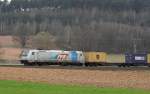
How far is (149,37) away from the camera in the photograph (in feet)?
458

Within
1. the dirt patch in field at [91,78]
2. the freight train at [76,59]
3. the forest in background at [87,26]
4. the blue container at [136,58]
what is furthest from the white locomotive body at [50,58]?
the forest in background at [87,26]

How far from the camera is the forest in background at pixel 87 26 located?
135 metres

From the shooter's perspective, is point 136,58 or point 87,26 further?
point 87,26

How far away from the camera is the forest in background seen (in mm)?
135425

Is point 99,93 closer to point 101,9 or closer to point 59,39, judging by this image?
point 59,39

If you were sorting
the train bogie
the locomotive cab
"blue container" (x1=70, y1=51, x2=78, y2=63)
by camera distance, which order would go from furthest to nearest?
"blue container" (x1=70, y1=51, x2=78, y2=63) < the train bogie < the locomotive cab

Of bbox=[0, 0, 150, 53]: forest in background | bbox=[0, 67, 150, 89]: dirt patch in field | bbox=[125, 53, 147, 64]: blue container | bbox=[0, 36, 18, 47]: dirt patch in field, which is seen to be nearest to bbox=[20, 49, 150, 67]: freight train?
bbox=[125, 53, 147, 64]: blue container

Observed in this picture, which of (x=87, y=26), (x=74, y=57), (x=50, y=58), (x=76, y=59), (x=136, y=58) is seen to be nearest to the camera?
(x=136, y=58)

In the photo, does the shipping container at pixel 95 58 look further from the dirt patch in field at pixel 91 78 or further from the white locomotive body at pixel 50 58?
the dirt patch in field at pixel 91 78

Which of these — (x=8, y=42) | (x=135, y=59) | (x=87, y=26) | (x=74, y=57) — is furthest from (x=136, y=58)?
(x=87, y=26)

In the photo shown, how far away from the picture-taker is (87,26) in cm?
16550

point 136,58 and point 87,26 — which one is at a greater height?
point 87,26

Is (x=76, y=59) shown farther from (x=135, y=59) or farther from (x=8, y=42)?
(x=8, y=42)

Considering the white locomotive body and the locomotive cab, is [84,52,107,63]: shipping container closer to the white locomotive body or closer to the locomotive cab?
the white locomotive body
